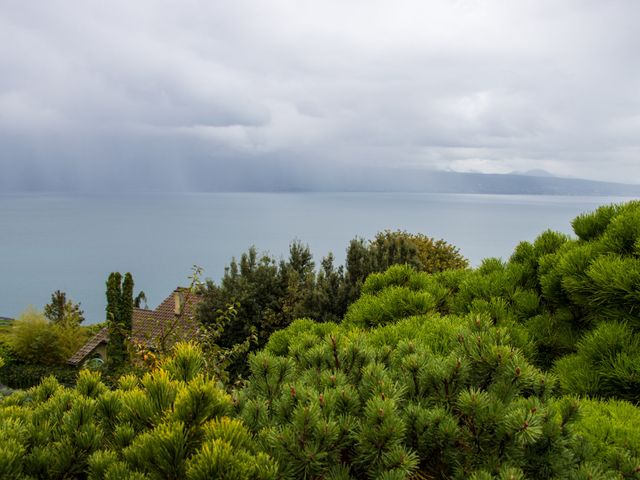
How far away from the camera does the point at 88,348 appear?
28141mm

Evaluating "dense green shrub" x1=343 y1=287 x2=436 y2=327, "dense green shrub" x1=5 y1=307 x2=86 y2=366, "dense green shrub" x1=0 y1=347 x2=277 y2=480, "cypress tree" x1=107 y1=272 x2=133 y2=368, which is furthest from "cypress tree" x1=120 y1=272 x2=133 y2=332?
"dense green shrub" x1=0 y1=347 x2=277 y2=480

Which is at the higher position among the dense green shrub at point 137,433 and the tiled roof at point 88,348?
the dense green shrub at point 137,433

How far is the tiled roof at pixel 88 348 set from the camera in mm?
27609

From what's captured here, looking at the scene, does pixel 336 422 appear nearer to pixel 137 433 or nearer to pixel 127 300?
pixel 137 433

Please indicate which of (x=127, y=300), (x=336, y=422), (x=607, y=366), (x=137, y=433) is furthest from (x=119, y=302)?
(x=336, y=422)

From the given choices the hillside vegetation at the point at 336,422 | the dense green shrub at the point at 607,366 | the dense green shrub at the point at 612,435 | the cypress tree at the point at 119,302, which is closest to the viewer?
the hillside vegetation at the point at 336,422

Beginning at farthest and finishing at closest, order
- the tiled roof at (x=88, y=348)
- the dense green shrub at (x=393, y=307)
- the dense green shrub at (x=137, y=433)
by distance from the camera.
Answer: the tiled roof at (x=88, y=348) → the dense green shrub at (x=393, y=307) → the dense green shrub at (x=137, y=433)

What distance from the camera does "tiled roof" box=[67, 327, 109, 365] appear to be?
27.6 m

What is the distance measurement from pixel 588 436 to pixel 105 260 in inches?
5959

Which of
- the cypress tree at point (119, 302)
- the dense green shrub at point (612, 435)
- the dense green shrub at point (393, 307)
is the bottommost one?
the cypress tree at point (119, 302)

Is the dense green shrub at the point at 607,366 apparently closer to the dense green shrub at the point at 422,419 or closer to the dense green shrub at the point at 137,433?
the dense green shrub at the point at 422,419

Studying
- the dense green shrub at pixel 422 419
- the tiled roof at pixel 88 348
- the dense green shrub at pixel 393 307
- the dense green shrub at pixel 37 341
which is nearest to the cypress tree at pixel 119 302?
the tiled roof at pixel 88 348

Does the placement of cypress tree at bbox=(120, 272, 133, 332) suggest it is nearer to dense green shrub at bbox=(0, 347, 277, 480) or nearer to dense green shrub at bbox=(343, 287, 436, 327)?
dense green shrub at bbox=(343, 287, 436, 327)

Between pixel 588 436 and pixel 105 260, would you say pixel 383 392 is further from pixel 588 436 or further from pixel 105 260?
pixel 105 260
